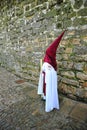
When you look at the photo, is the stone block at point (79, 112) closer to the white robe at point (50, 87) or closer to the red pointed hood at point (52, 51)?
the white robe at point (50, 87)

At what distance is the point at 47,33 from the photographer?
3.43 metres

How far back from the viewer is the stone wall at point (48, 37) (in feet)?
9.18

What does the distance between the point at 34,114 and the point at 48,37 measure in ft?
5.53

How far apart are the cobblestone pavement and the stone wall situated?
14.3 inches

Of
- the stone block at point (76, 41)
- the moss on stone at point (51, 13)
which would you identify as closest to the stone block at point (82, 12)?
the stone block at point (76, 41)

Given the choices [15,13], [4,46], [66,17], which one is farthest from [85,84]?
[4,46]

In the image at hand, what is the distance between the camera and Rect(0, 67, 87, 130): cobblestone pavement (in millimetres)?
2260

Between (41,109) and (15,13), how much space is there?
3076mm

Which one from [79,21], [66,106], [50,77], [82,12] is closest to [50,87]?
[50,77]

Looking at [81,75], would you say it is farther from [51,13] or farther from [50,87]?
[51,13]

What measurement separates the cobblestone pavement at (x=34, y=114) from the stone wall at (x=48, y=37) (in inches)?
14.3

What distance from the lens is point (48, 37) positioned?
342 cm

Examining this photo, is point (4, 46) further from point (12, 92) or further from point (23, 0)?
point (12, 92)

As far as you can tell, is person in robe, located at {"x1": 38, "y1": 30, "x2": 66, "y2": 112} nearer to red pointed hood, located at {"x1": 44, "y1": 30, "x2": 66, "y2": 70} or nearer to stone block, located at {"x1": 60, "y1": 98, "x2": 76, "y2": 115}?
red pointed hood, located at {"x1": 44, "y1": 30, "x2": 66, "y2": 70}
